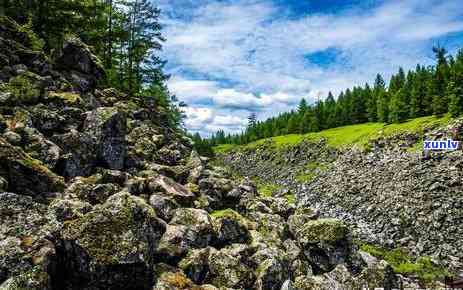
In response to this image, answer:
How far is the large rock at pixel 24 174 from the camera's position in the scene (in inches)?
734

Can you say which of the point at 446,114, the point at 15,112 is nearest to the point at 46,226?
the point at 15,112

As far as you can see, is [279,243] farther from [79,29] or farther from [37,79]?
[79,29]

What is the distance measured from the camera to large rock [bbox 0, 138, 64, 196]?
734 inches

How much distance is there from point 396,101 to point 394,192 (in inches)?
2454

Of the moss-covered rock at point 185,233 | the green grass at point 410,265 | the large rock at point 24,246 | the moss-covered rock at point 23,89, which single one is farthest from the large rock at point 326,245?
the moss-covered rock at point 23,89

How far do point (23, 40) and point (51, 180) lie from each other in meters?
20.4

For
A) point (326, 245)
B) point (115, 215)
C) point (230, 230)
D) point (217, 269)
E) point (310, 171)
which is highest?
point (310, 171)

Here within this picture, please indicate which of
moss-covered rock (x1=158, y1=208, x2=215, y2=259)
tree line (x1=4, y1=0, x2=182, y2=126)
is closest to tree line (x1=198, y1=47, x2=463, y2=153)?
tree line (x1=4, y1=0, x2=182, y2=126)

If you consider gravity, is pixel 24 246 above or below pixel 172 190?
below

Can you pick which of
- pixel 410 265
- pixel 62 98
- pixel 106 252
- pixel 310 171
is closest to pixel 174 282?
pixel 106 252

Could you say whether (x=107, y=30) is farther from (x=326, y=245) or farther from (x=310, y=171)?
(x=310, y=171)

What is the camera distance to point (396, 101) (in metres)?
118

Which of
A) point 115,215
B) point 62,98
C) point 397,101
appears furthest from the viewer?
point 397,101

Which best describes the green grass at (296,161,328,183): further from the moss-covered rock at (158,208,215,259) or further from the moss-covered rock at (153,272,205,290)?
the moss-covered rock at (153,272,205,290)
